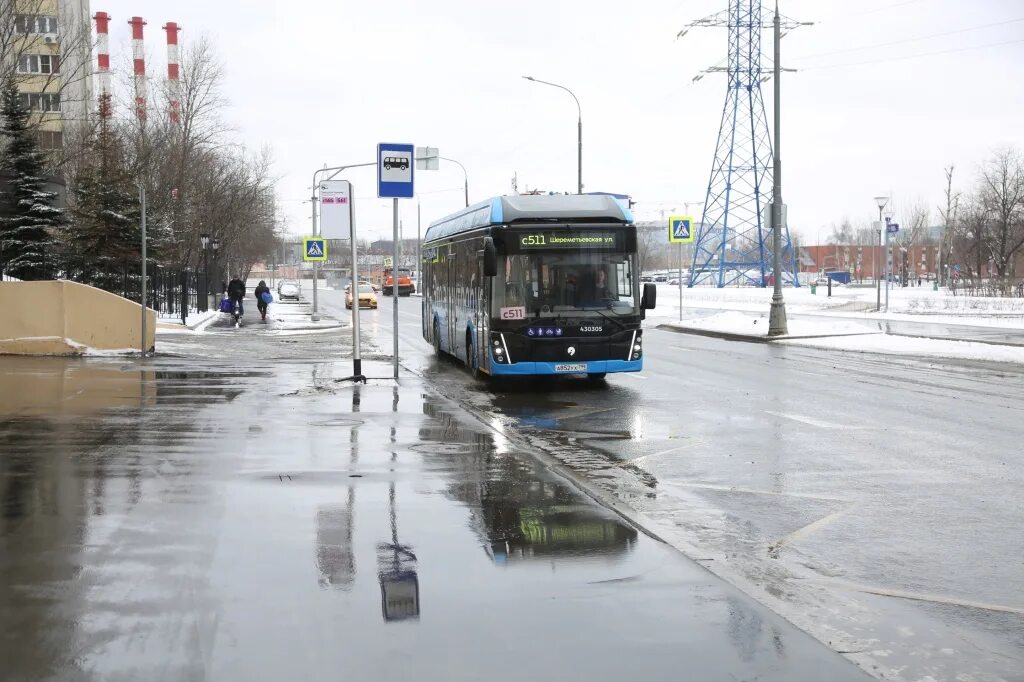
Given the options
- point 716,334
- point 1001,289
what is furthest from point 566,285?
point 1001,289

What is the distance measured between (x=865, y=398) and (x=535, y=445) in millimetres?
6306

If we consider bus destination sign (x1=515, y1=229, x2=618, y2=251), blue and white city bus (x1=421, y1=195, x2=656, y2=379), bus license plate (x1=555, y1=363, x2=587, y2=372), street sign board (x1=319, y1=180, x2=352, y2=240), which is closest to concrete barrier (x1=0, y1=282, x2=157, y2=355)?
street sign board (x1=319, y1=180, x2=352, y2=240)

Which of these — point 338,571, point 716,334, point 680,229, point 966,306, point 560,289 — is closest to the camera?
point 338,571

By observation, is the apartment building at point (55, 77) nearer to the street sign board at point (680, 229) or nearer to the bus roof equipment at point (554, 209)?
the street sign board at point (680, 229)

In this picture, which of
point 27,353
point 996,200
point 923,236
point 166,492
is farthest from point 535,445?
point 923,236

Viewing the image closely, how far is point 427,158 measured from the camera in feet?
78.4

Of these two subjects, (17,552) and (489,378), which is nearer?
(17,552)

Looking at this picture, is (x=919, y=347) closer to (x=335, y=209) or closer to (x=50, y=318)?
(x=335, y=209)

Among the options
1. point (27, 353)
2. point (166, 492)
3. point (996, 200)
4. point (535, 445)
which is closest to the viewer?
point (166, 492)

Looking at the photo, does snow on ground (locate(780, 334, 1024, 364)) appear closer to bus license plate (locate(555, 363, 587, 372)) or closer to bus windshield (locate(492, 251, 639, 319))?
bus windshield (locate(492, 251, 639, 319))

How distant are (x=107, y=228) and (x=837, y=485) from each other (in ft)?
108

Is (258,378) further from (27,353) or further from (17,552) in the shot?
(17,552)

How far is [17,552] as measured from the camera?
22.7ft

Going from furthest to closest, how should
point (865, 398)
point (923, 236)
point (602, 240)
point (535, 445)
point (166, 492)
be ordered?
point (923, 236)
point (602, 240)
point (865, 398)
point (535, 445)
point (166, 492)
